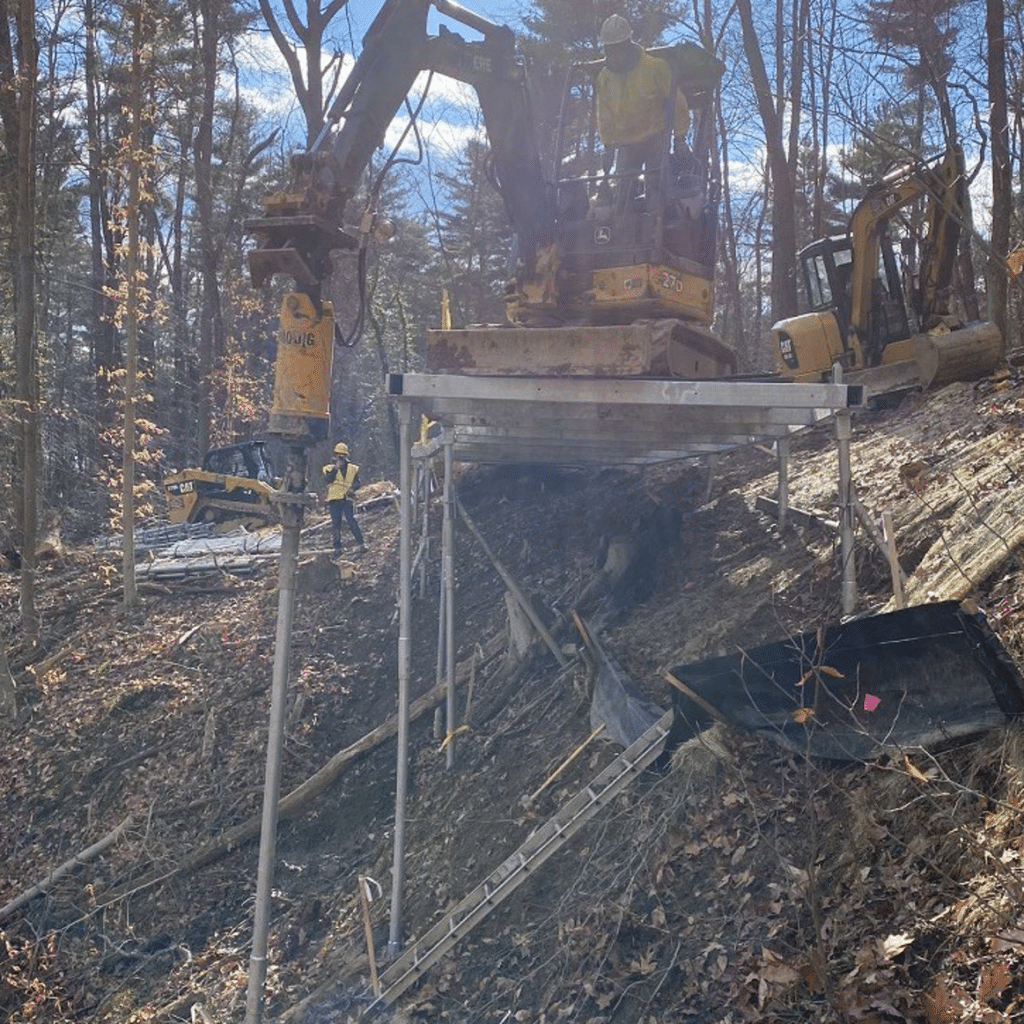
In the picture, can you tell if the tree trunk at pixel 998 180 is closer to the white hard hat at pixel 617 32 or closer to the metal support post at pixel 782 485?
the metal support post at pixel 782 485

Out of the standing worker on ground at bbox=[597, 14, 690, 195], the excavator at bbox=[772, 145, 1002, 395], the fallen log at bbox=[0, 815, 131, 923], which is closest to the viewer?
the standing worker on ground at bbox=[597, 14, 690, 195]

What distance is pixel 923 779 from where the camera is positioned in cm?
445

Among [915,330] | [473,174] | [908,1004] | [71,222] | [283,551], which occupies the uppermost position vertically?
[473,174]

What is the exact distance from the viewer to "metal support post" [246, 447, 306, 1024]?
256 inches

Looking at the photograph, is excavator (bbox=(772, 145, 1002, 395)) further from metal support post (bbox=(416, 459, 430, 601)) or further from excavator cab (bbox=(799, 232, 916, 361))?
metal support post (bbox=(416, 459, 430, 601))

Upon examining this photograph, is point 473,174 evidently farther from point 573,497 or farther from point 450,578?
point 450,578

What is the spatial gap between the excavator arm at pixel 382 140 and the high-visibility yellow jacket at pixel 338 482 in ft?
25.4

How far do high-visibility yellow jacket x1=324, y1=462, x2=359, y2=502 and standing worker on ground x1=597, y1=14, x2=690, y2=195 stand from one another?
8396mm

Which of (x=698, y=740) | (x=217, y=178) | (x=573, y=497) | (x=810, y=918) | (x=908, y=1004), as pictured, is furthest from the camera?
(x=217, y=178)

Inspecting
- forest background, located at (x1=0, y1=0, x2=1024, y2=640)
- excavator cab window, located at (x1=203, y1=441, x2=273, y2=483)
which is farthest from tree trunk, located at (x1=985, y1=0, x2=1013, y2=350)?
excavator cab window, located at (x1=203, y1=441, x2=273, y2=483)

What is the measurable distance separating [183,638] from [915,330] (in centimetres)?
1051

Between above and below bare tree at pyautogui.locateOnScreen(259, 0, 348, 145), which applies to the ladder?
below

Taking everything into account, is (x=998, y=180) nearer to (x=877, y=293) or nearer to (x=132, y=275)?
(x=877, y=293)

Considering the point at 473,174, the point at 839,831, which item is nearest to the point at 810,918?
the point at 839,831
